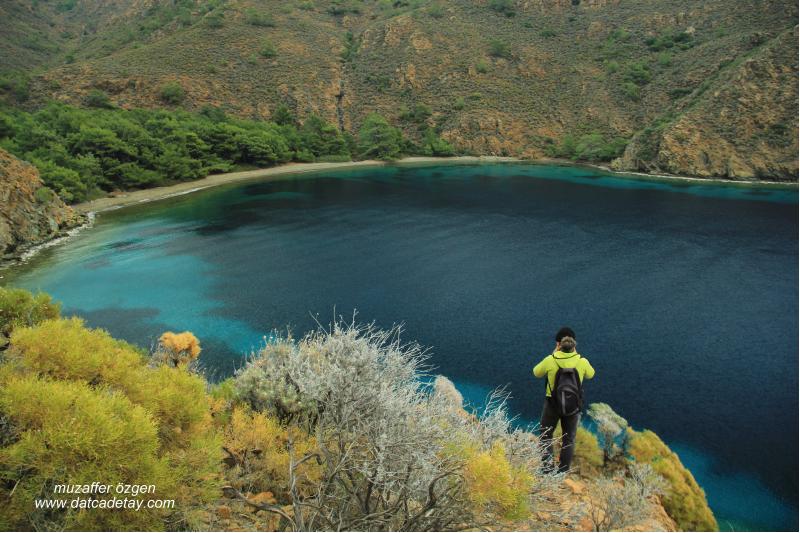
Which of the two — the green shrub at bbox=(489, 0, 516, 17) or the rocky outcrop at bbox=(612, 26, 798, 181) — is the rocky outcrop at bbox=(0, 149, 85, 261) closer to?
the rocky outcrop at bbox=(612, 26, 798, 181)

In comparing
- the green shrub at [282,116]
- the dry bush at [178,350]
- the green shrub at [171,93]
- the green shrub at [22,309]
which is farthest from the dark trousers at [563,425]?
the green shrub at [171,93]

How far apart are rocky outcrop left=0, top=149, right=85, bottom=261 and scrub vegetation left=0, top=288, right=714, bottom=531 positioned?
985 inches

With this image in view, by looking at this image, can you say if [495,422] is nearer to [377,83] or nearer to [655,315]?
[655,315]

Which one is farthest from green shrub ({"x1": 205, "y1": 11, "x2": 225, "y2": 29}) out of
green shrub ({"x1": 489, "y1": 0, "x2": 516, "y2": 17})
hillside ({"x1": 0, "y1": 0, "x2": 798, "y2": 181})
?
green shrub ({"x1": 489, "y1": 0, "x2": 516, "y2": 17})

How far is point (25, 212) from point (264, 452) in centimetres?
2998

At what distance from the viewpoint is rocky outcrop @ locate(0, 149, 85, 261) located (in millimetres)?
25453

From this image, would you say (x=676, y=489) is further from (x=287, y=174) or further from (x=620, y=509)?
(x=287, y=174)

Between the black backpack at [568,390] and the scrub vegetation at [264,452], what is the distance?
0.79 meters

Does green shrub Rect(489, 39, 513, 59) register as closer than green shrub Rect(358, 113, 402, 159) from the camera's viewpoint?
No

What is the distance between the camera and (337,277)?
70.4ft

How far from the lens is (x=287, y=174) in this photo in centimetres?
5609

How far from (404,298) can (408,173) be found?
135 feet

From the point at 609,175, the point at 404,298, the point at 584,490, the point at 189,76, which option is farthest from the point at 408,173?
the point at 584,490

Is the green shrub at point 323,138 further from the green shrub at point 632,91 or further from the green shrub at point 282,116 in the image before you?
the green shrub at point 632,91
